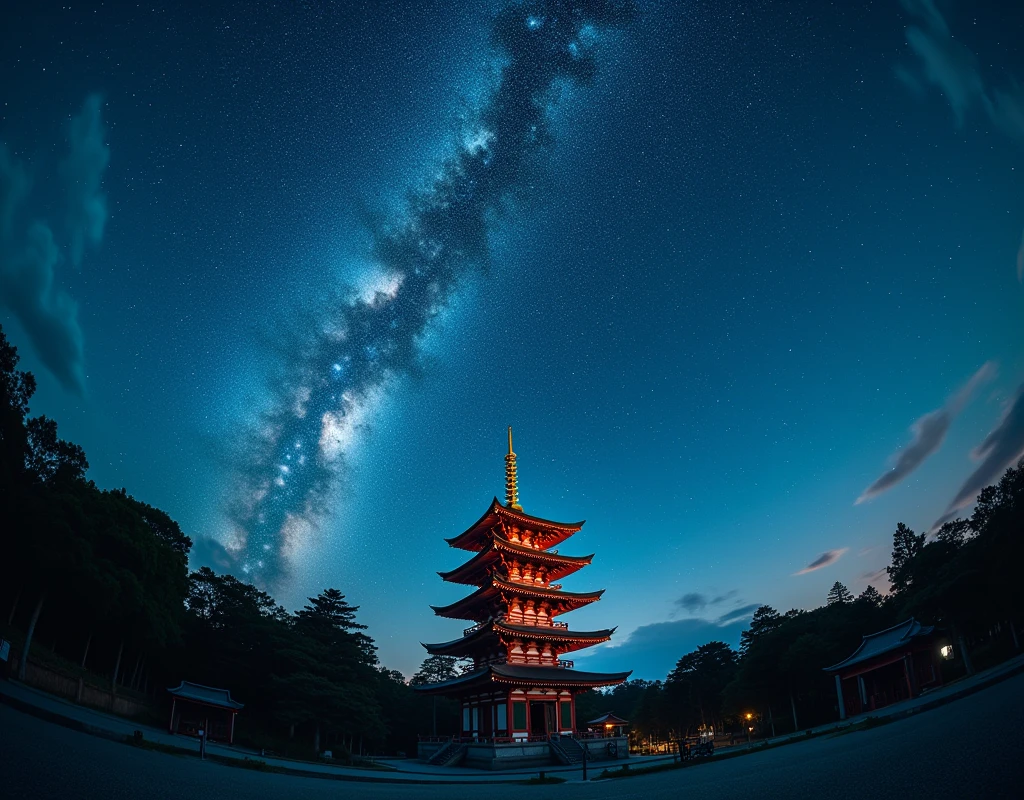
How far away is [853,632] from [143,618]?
5376cm

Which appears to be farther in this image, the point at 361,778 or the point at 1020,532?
the point at 1020,532

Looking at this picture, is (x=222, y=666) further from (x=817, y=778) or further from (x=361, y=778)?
(x=817, y=778)

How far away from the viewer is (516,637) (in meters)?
30.9

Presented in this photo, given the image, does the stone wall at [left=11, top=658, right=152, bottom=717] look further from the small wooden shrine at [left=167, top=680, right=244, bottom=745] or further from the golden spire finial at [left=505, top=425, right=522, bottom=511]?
the golden spire finial at [left=505, top=425, right=522, bottom=511]

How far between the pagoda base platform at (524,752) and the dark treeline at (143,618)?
12.4 meters

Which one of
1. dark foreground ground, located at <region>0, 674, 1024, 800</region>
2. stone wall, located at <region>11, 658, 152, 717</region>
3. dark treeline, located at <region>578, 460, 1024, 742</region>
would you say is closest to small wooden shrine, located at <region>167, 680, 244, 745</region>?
stone wall, located at <region>11, 658, 152, 717</region>

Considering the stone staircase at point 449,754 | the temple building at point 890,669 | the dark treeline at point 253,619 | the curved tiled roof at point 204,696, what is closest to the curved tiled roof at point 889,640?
the temple building at point 890,669

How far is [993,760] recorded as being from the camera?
5.16 metres

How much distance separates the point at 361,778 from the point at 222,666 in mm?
31609

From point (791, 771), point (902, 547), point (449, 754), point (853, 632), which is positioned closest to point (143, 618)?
point (449, 754)

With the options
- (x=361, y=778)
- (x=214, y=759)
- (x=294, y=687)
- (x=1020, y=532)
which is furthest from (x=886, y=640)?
(x=294, y=687)

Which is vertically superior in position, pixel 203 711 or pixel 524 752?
pixel 203 711

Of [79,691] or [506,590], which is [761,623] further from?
[79,691]

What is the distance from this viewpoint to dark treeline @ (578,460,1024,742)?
2731 cm
